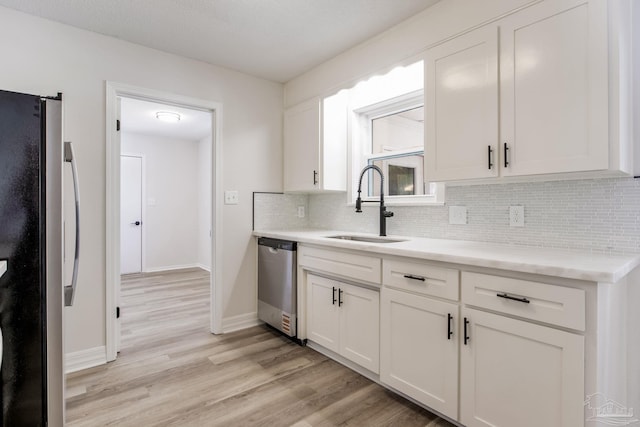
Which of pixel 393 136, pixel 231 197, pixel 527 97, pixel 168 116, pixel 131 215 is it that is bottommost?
pixel 131 215

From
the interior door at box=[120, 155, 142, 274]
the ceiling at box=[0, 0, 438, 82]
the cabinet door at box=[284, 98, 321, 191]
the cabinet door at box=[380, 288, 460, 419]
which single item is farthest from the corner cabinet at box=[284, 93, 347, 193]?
the interior door at box=[120, 155, 142, 274]

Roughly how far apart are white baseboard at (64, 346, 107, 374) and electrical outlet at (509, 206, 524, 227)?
2.87 meters

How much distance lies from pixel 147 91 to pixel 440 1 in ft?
7.15

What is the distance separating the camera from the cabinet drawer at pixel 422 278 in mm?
1617

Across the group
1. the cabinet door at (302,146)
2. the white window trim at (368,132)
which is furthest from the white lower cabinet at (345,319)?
the cabinet door at (302,146)

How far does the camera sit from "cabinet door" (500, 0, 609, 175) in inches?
55.3

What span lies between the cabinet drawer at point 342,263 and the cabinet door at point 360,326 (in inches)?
3.7

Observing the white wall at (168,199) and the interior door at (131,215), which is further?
the white wall at (168,199)

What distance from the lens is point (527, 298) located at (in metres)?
1.36

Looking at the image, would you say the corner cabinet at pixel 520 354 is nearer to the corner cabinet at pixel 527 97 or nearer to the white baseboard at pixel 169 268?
the corner cabinet at pixel 527 97

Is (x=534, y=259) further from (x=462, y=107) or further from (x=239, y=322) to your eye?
(x=239, y=322)

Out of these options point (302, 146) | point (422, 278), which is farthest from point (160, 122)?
point (422, 278)

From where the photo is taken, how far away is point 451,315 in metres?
1.61

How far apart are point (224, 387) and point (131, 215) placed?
178 inches
